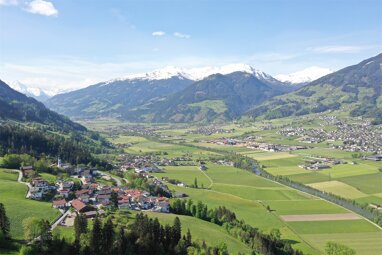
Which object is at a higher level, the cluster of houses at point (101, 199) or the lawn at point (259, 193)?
the cluster of houses at point (101, 199)

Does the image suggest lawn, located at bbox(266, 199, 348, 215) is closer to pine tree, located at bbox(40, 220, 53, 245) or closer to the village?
the village

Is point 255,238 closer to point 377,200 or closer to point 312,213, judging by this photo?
point 312,213

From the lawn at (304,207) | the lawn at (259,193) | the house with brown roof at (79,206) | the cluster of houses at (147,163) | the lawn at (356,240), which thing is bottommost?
the lawn at (356,240)

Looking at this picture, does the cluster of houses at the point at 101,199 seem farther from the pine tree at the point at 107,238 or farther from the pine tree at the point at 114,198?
the pine tree at the point at 107,238

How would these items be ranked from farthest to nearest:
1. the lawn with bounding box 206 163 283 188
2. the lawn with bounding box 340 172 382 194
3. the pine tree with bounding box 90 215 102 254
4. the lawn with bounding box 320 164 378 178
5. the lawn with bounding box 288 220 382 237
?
the lawn with bounding box 320 164 378 178 < the lawn with bounding box 206 163 283 188 < the lawn with bounding box 340 172 382 194 < the lawn with bounding box 288 220 382 237 < the pine tree with bounding box 90 215 102 254

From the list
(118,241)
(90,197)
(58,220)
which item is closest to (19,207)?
(58,220)

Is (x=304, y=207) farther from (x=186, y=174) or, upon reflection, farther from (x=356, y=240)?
(x=186, y=174)

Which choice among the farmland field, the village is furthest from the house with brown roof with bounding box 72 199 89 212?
the farmland field

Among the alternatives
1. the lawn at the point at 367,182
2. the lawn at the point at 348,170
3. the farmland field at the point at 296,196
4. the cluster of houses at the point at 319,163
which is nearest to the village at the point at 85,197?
the farmland field at the point at 296,196
